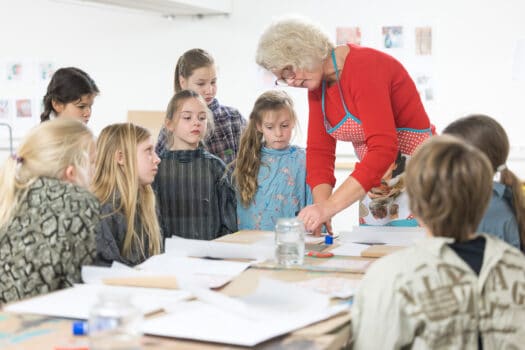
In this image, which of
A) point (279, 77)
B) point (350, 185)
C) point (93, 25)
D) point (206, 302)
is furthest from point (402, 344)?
point (93, 25)

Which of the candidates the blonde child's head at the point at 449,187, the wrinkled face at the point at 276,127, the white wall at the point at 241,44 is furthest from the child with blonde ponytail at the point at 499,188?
the white wall at the point at 241,44

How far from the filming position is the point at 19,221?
165 cm

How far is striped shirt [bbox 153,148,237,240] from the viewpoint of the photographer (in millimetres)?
2939

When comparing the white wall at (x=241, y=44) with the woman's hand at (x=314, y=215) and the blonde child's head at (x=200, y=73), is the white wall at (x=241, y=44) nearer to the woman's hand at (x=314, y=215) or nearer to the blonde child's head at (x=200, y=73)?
the blonde child's head at (x=200, y=73)

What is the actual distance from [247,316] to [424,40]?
386cm

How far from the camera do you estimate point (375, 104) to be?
219 cm

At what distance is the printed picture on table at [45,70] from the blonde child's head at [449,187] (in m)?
5.01

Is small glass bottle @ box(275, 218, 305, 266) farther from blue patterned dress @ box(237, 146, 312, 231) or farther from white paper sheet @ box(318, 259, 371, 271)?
blue patterned dress @ box(237, 146, 312, 231)

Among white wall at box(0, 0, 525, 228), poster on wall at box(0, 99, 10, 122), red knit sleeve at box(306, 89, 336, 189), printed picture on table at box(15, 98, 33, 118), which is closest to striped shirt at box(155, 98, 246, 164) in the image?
red knit sleeve at box(306, 89, 336, 189)

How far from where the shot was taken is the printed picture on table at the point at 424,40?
4.79 meters

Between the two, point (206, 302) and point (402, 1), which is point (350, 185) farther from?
point (402, 1)

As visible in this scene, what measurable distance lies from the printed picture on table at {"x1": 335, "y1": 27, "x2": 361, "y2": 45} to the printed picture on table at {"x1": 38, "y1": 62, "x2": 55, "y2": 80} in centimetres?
241

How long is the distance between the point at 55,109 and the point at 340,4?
8.27 ft

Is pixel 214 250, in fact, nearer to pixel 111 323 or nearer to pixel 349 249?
pixel 349 249
